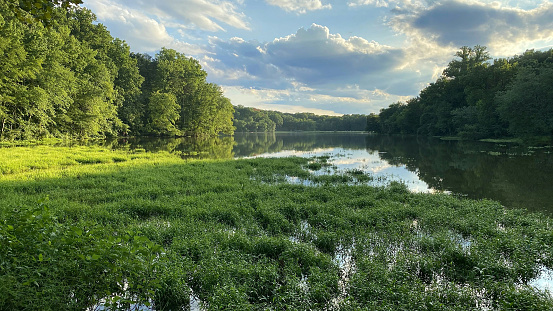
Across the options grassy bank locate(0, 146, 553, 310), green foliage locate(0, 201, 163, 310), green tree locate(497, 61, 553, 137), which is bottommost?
grassy bank locate(0, 146, 553, 310)

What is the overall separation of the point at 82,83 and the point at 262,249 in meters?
45.7

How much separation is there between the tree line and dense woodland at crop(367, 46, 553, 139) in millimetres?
56003

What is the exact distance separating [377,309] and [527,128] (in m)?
54.5

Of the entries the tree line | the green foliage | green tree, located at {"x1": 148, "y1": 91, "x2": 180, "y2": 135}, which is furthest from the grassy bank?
green tree, located at {"x1": 148, "y1": 91, "x2": 180, "y2": 135}

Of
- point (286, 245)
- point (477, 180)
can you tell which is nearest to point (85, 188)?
point (286, 245)

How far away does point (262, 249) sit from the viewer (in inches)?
265

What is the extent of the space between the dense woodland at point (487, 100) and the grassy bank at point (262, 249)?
44102 millimetres

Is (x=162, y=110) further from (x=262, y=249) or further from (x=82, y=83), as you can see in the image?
(x=262, y=249)

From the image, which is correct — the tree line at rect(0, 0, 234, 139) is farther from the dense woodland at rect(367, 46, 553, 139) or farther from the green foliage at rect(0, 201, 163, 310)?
the dense woodland at rect(367, 46, 553, 139)

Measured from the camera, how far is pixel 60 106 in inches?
1454

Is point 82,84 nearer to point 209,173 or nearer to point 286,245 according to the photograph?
point 209,173

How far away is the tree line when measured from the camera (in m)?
28.7

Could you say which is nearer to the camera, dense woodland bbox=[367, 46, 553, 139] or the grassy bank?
the grassy bank

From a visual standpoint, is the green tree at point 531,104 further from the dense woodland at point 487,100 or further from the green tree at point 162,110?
the green tree at point 162,110
